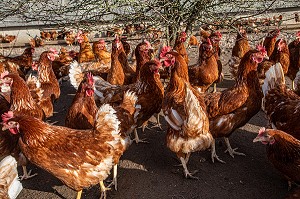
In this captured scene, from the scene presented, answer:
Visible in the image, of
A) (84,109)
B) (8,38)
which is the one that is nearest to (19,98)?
(84,109)

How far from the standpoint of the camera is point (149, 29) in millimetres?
6770

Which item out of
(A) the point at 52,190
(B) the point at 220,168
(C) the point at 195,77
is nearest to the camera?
(A) the point at 52,190

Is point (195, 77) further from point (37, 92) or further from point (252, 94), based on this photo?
point (37, 92)

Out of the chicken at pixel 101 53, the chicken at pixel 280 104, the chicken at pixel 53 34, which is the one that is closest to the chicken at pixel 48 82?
the chicken at pixel 101 53

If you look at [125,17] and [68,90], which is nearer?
[125,17]

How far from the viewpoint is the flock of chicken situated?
124 inches

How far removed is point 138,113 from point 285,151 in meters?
1.93

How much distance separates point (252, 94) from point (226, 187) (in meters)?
1.27

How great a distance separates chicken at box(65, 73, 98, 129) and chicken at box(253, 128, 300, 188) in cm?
212

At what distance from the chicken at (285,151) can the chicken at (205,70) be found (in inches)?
93.2

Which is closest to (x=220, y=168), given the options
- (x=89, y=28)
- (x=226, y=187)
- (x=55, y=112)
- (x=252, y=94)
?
(x=226, y=187)

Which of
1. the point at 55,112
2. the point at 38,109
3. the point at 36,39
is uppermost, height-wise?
the point at 36,39

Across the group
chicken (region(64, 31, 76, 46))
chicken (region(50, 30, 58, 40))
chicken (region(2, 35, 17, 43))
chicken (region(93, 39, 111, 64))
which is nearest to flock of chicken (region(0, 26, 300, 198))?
chicken (region(93, 39, 111, 64))

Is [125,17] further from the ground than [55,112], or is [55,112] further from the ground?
[125,17]
